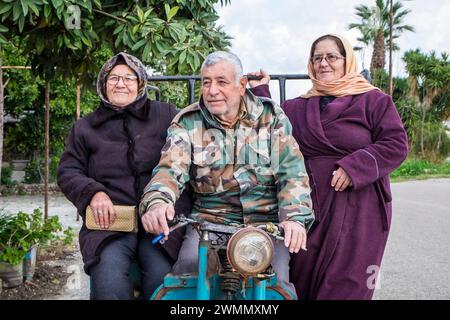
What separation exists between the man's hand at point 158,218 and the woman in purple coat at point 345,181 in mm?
904

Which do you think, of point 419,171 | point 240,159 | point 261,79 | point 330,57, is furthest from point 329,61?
point 419,171

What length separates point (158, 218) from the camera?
246 cm

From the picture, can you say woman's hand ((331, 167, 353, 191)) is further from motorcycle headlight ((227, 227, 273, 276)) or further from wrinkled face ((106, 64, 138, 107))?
wrinkled face ((106, 64, 138, 107))

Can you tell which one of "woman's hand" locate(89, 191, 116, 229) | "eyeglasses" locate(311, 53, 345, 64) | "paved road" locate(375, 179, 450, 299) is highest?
"eyeglasses" locate(311, 53, 345, 64)

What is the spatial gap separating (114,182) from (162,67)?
10.1 meters

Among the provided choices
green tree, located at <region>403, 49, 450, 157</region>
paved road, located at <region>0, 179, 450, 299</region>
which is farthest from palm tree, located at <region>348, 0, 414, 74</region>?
paved road, located at <region>0, 179, 450, 299</region>

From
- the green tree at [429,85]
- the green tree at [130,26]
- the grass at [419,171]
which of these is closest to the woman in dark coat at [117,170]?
the green tree at [130,26]

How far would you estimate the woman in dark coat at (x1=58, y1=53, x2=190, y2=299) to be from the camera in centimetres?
296

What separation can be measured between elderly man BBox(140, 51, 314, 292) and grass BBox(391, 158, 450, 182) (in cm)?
1763

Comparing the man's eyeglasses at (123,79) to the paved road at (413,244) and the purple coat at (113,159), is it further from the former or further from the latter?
the paved road at (413,244)

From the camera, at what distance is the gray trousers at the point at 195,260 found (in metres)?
2.77

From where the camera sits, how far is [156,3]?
471cm

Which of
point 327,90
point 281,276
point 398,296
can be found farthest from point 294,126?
point 398,296
